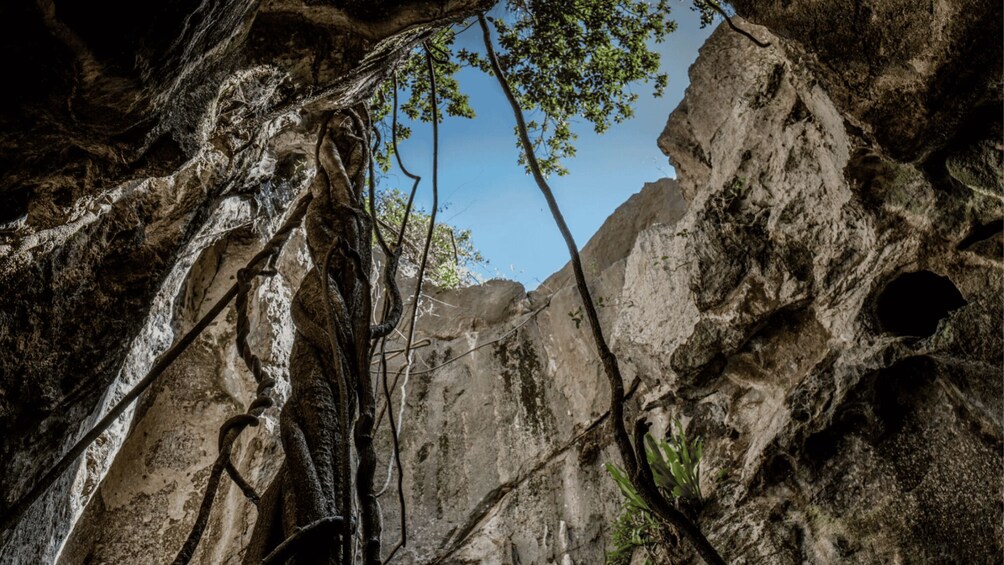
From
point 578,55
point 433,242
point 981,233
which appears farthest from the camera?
point 433,242

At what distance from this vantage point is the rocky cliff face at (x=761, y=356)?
3010 millimetres

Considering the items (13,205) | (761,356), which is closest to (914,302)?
(761,356)

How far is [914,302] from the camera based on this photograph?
11.9ft

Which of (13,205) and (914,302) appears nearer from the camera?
(13,205)

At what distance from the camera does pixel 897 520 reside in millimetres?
3205

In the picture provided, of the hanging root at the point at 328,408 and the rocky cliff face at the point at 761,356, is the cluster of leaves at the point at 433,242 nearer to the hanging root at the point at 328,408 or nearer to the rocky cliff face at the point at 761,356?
the rocky cliff face at the point at 761,356

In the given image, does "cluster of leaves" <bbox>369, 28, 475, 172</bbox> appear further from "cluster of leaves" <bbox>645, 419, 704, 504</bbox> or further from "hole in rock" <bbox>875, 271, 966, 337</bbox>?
"hole in rock" <bbox>875, 271, 966, 337</bbox>

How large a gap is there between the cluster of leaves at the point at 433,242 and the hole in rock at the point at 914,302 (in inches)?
198

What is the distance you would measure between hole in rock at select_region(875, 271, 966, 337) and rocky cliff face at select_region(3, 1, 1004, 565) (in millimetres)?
13

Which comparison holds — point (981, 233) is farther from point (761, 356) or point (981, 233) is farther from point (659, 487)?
point (659, 487)

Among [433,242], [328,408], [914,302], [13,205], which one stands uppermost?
[433,242]

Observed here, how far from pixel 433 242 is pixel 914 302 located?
611 centimetres

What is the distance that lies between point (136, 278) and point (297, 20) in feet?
4.37

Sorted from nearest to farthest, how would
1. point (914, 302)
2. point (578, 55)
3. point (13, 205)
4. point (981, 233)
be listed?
point (13, 205) < point (981, 233) < point (914, 302) < point (578, 55)
